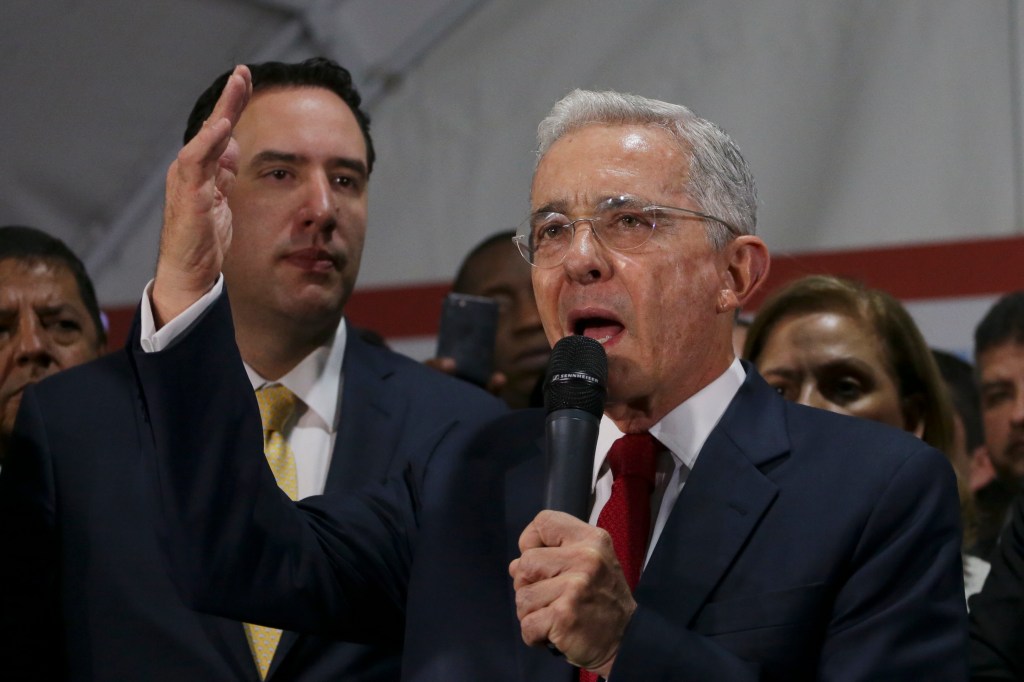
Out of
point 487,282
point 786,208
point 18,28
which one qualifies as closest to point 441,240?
point 487,282

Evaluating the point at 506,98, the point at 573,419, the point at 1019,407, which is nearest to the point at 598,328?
the point at 573,419

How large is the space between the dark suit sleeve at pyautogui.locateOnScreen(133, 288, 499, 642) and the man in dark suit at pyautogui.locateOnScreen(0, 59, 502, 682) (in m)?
0.03

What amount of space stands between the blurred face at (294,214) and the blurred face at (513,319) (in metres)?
0.91

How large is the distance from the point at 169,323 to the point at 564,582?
0.56 meters

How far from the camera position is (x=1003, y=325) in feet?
10.8

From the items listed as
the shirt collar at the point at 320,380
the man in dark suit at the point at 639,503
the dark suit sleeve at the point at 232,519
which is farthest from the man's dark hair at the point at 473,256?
the dark suit sleeve at the point at 232,519

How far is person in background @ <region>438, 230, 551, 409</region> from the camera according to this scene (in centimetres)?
348

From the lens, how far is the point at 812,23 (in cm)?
398

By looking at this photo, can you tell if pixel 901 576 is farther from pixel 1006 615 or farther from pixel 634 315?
pixel 1006 615

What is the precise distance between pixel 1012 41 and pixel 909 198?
495 millimetres

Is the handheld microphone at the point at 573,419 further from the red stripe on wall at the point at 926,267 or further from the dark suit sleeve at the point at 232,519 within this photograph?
the red stripe on wall at the point at 926,267

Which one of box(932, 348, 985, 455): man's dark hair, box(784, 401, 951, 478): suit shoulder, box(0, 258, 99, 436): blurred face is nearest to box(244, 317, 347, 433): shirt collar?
box(0, 258, 99, 436): blurred face

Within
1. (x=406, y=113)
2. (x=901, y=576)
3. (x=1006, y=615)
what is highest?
(x=406, y=113)

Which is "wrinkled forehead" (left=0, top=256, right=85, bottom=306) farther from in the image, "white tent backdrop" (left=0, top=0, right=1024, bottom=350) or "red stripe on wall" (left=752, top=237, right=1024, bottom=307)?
"red stripe on wall" (left=752, top=237, right=1024, bottom=307)
